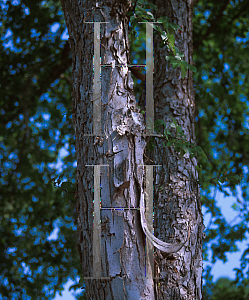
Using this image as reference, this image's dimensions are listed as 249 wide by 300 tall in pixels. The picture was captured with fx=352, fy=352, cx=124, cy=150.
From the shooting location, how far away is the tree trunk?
170cm

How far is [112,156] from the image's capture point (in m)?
1.77

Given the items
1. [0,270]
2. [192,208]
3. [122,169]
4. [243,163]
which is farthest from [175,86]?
[0,270]

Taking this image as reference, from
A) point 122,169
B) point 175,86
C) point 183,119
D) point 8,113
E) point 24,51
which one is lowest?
point 122,169

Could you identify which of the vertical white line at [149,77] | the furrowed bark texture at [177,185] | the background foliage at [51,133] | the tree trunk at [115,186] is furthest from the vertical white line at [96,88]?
the background foliage at [51,133]

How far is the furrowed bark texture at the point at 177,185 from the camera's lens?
89.2 inches

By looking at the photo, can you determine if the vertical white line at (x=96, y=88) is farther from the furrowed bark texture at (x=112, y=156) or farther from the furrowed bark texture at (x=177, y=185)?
the furrowed bark texture at (x=177, y=185)

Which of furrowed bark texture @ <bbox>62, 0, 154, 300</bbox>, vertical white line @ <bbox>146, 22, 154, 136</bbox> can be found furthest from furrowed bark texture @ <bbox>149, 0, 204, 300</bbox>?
vertical white line @ <bbox>146, 22, 154, 136</bbox>

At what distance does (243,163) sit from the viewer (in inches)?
187

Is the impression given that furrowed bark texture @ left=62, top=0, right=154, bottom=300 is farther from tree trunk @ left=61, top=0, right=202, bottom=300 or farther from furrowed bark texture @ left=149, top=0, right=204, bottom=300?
furrowed bark texture @ left=149, top=0, right=204, bottom=300

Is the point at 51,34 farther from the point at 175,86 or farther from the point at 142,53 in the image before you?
the point at 175,86

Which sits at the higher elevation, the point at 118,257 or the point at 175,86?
the point at 175,86

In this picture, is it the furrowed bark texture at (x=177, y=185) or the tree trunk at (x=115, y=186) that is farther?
the furrowed bark texture at (x=177, y=185)

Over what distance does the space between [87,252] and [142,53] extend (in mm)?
3952

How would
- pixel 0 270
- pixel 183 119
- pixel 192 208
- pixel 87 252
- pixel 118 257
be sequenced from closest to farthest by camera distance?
pixel 118 257
pixel 87 252
pixel 192 208
pixel 183 119
pixel 0 270
